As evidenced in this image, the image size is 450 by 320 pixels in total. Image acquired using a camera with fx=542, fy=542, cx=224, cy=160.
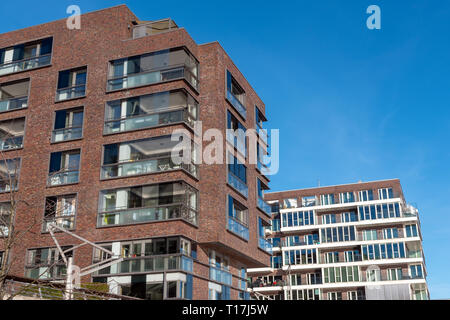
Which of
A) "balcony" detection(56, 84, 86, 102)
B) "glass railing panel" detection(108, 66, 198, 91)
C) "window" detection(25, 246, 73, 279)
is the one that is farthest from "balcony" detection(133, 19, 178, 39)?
"window" detection(25, 246, 73, 279)

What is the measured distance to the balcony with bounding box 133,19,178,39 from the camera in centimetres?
3581

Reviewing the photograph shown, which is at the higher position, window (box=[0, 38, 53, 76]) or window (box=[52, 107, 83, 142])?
window (box=[0, 38, 53, 76])

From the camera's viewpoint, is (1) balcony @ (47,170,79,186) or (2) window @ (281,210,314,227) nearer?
(1) balcony @ (47,170,79,186)

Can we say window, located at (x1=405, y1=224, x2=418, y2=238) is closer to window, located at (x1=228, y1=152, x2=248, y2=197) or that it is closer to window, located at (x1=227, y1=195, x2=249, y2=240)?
window, located at (x1=228, y1=152, x2=248, y2=197)

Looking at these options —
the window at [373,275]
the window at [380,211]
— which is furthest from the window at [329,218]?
the window at [373,275]

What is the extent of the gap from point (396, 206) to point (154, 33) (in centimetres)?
5054

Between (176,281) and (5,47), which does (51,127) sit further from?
(176,281)

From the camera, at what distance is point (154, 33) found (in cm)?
3512

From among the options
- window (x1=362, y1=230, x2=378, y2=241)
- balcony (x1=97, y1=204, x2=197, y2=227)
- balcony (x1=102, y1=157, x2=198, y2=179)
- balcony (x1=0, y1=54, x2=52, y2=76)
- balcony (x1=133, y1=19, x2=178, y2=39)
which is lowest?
balcony (x1=97, y1=204, x2=197, y2=227)

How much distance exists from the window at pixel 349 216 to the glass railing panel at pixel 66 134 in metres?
51.1

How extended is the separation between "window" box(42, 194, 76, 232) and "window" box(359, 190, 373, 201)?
53.4 meters
